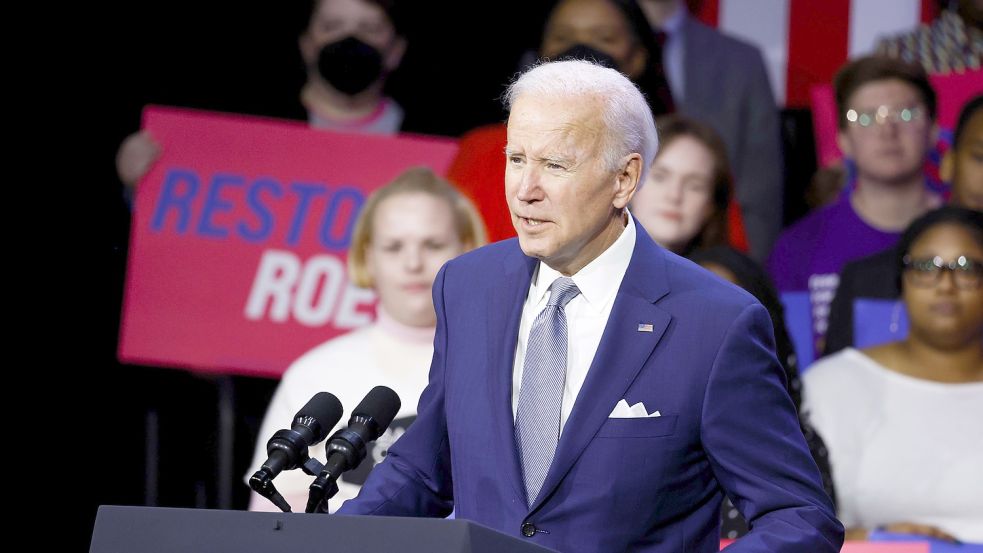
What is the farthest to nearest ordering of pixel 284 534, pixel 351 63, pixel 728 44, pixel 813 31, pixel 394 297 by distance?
1. pixel 813 31
2. pixel 728 44
3. pixel 351 63
4. pixel 394 297
5. pixel 284 534

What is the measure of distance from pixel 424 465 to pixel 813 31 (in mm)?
4007

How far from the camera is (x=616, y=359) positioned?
223 cm

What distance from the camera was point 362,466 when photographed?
12.6 feet

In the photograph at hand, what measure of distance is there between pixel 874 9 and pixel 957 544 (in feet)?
9.08

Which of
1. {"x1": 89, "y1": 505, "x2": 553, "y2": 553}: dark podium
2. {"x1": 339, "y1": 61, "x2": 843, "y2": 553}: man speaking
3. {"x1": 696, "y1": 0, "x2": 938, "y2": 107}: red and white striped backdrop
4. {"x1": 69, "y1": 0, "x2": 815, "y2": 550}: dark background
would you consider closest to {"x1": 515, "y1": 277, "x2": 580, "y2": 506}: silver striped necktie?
{"x1": 339, "y1": 61, "x2": 843, "y2": 553}: man speaking

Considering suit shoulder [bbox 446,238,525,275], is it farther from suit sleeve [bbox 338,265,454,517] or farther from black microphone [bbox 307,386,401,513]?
black microphone [bbox 307,386,401,513]

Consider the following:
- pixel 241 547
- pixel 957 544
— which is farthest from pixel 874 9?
pixel 241 547

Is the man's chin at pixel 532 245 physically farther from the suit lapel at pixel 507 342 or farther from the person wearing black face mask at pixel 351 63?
the person wearing black face mask at pixel 351 63

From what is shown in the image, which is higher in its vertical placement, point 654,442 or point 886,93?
point 886,93

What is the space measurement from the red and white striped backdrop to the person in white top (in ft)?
6.87

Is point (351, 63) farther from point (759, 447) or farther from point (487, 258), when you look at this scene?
point (759, 447)

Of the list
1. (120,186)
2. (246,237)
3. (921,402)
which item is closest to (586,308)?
(921,402)

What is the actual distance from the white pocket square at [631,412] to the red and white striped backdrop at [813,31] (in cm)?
384

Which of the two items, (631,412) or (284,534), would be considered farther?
(631,412)
